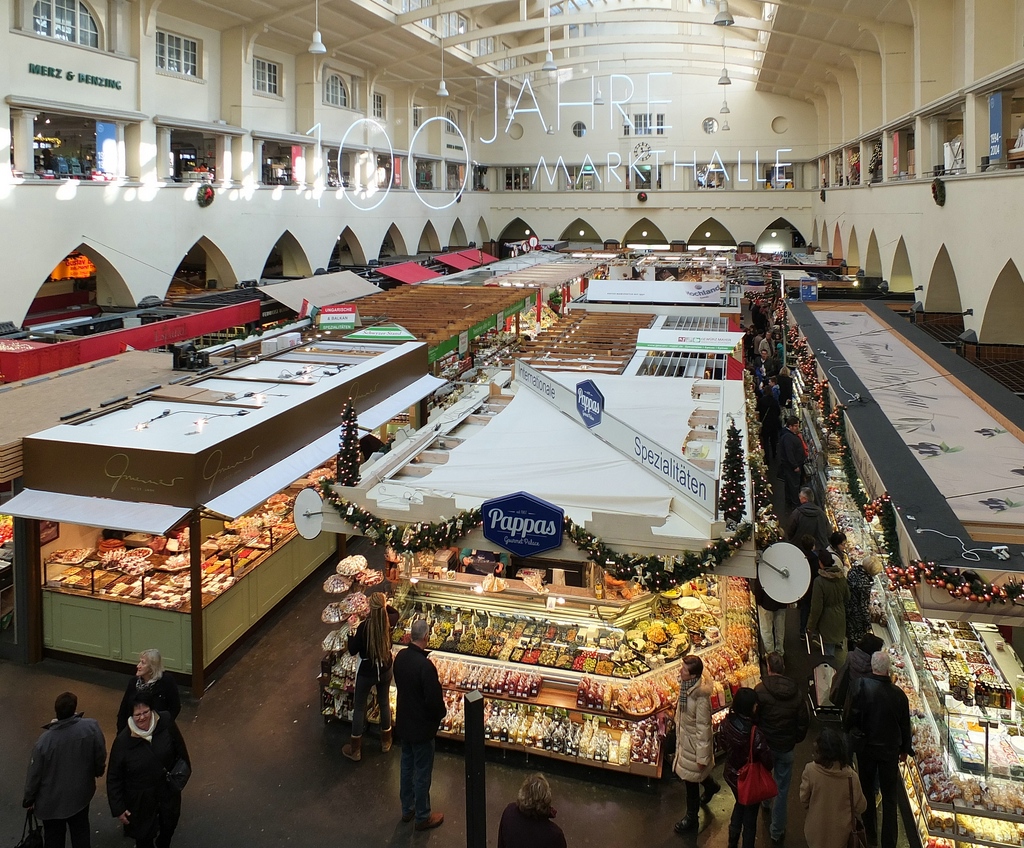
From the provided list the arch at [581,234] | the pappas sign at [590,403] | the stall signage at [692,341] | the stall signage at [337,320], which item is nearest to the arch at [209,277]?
the stall signage at [337,320]

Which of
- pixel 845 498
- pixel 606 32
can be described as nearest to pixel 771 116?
pixel 606 32

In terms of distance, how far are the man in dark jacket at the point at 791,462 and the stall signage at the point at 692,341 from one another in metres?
1.23

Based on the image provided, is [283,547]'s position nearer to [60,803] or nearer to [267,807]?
[267,807]

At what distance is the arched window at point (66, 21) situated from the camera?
11758 millimetres

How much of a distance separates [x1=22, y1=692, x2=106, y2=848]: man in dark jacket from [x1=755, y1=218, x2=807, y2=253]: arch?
107 feet

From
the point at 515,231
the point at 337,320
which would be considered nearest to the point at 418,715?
the point at 337,320

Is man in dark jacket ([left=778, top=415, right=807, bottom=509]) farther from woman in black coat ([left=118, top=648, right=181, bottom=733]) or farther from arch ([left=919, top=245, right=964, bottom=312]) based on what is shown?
woman in black coat ([left=118, top=648, right=181, bottom=733])

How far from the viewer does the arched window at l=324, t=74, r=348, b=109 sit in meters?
20.3

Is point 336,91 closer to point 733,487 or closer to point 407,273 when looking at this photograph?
point 407,273

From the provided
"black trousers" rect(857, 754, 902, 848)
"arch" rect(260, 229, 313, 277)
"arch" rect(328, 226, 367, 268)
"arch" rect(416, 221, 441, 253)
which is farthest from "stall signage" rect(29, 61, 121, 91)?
"arch" rect(416, 221, 441, 253)

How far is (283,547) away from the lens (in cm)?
717

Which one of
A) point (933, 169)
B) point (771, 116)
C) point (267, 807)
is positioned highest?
point (771, 116)

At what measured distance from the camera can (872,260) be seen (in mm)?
18281

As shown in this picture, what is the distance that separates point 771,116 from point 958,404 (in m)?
27.4
